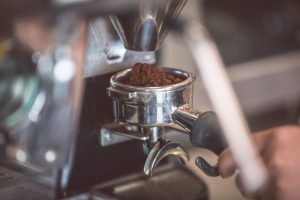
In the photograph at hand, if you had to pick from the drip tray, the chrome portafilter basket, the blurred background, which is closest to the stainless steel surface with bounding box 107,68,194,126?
the chrome portafilter basket

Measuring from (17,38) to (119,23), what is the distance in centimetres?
16

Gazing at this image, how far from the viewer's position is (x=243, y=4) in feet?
6.55

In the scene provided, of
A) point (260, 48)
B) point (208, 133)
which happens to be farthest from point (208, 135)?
point (260, 48)

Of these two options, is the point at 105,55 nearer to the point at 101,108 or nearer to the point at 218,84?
the point at 101,108

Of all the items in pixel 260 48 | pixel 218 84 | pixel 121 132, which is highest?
pixel 218 84

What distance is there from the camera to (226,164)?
25.3 inches

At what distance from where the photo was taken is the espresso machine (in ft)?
1.61

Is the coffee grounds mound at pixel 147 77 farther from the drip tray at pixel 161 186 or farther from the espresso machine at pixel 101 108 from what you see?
the drip tray at pixel 161 186

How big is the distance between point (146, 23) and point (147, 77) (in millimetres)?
73

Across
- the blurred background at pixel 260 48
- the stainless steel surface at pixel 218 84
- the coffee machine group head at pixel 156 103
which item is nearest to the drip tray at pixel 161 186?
the coffee machine group head at pixel 156 103

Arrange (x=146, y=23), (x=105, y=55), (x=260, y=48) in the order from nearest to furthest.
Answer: (x=146, y=23) < (x=105, y=55) < (x=260, y=48)

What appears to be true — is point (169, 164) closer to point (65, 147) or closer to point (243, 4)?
point (65, 147)

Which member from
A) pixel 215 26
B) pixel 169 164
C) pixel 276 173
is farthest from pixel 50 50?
pixel 215 26

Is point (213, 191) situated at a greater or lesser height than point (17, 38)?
lesser
